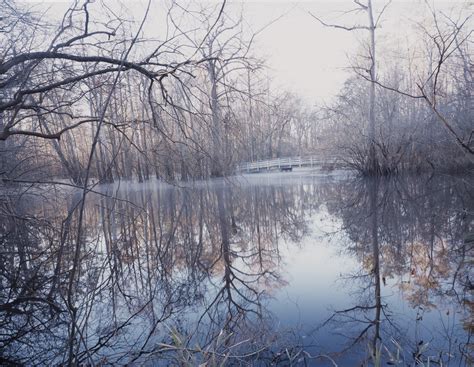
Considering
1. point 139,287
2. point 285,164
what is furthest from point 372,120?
point 285,164

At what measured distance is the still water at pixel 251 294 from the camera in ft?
5.75

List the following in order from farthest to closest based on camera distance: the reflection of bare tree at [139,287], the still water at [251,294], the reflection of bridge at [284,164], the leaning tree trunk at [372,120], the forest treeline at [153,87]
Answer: the reflection of bridge at [284,164], the leaning tree trunk at [372,120], the forest treeline at [153,87], the reflection of bare tree at [139,287], the still water at [251,294]

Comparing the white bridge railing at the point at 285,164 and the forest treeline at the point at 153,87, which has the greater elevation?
the forest treeline at the point at 153,87

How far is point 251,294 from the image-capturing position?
2580 millimetres

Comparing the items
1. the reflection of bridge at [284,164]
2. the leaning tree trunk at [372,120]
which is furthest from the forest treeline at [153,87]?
the reflection of bridge at [284,164]

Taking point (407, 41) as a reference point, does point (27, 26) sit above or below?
below

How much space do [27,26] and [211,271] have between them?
387 centimetres

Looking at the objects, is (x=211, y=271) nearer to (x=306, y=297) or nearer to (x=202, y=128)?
(x=306, y=297)

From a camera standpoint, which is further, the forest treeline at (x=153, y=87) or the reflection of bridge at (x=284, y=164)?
the reflection of bridge at (x=284, y=164)

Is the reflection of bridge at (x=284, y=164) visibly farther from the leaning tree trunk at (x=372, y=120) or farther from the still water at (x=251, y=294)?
the still water at (x=251, y=294)

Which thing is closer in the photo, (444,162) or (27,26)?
(27,26)

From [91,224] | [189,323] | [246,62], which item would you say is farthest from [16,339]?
[91,224]

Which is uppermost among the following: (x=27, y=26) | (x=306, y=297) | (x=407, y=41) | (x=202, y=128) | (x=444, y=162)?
(x=407, y=41)

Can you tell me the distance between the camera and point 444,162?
11461 mm
